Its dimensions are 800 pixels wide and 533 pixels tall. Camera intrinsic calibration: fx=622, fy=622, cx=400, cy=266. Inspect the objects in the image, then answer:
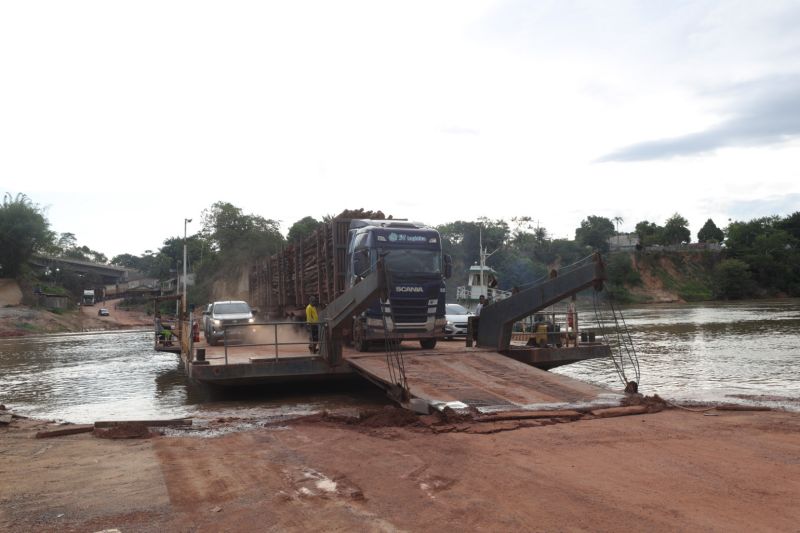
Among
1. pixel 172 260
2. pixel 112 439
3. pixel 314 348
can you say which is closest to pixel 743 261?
pixel 172 260

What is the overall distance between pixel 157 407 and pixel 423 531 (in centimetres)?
1043

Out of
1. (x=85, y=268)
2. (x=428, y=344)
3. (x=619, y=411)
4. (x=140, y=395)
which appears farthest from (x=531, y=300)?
(x=85, y=268)

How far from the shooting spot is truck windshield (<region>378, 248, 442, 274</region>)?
1371 cm

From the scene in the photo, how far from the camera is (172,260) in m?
91.6

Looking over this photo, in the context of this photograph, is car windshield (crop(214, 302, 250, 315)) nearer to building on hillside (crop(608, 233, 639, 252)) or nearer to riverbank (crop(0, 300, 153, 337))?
riverbank (crop(0, 300, 153, 337))

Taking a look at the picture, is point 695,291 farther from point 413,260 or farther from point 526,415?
point 526,415

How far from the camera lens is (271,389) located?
14531 millimetres

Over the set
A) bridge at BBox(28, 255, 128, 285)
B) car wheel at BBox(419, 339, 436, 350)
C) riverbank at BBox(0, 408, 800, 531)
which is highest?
bridge at BBox(28, 255, 128, 285)

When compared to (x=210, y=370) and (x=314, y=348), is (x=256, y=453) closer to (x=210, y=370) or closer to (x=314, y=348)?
(x=210, y=370)

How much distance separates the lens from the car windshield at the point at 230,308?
20562 mm

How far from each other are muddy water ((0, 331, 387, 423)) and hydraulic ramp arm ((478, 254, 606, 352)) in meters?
2.82

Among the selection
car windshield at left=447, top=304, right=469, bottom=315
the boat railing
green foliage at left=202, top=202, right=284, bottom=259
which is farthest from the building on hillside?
car windshield at left=447, top=304, right=469, bottom=315

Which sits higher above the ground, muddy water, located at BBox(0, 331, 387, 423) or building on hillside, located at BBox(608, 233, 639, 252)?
building on hillside, located at BBox(608, 233, 639, 252)

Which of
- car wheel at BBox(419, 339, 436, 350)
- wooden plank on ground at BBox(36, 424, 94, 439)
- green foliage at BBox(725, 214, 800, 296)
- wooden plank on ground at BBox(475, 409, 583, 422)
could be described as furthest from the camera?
green foliage at BBox(725, 214, 800, 296)
